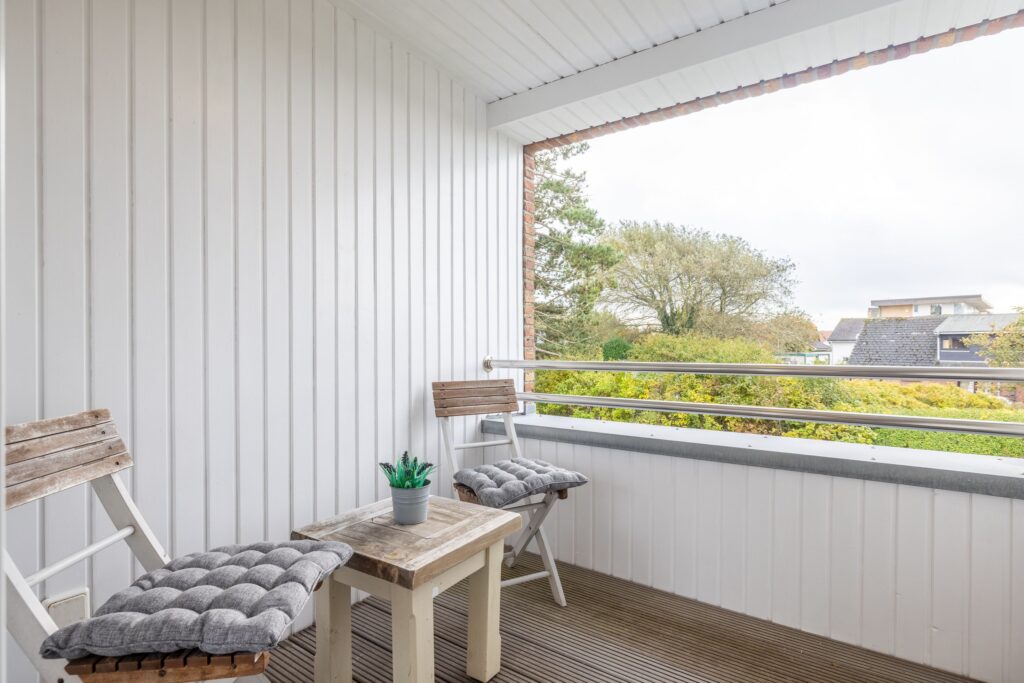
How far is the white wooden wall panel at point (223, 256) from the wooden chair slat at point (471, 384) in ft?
0.35

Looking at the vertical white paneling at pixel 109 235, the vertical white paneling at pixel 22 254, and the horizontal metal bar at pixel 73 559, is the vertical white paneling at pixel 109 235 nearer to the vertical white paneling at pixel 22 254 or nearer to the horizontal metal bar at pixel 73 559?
the vertical white paneling at pixel 22 254

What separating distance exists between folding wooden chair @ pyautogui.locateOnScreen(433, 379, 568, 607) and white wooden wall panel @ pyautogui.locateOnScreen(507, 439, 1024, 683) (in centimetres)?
36

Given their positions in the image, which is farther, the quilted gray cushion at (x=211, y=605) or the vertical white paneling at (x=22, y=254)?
the vertical white paneling at (x=22, y=254)

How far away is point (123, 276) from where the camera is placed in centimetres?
174

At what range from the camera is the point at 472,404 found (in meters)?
2.91

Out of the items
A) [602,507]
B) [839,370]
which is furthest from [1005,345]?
[602,507]

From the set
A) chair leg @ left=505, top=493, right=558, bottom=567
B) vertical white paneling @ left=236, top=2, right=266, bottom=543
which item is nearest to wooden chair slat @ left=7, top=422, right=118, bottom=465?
vertical white paneling @ left=236, top=2, right=266, bottom=543

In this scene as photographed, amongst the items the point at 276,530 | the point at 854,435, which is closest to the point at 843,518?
the point at 854,435

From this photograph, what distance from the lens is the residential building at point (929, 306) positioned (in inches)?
131

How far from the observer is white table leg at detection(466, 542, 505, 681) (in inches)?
76.1

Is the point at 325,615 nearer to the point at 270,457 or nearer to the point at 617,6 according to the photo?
the point at 270,457

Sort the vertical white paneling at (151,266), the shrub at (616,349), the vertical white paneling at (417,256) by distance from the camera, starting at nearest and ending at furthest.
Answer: the vertical white paneling at (151,266) → the vertical white paneling at (417,256) → the shrub at (616,349)

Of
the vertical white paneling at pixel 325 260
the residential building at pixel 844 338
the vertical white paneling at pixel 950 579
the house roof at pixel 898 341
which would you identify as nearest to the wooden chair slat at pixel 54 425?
the vertical white paneling at pixel 325 260

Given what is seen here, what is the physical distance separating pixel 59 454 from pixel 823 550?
2.71 meters
